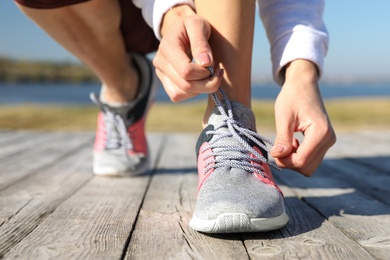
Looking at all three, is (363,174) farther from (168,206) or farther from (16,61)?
(16,61)

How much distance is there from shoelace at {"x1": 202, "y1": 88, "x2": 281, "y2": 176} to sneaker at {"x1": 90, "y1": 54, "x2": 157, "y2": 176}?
673 millimetres

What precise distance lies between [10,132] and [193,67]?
2.49 m

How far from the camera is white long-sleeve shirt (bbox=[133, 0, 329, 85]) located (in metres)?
1.21

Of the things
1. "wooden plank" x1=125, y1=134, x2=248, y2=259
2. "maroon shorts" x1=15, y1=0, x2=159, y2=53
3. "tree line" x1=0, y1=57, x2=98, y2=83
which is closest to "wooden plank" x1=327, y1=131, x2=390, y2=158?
"wooden plank" x1=125, y1=134, x2=248, y2=259

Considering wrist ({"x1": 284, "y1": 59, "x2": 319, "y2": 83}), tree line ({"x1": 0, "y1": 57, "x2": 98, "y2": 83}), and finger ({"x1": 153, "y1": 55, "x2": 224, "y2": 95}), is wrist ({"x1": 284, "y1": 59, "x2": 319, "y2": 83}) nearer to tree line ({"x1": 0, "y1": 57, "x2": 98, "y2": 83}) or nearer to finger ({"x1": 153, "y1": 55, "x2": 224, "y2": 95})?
finger ({"x1": 153, "y1": 55, "x2": 224, "y2": 95})

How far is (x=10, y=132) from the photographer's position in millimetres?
3139

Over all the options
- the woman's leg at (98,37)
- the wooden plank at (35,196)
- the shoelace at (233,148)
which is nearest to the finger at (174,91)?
the shoelace at (233,148)

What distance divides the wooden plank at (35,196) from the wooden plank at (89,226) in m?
0.03

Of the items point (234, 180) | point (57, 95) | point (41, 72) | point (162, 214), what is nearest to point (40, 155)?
point (162, 214)

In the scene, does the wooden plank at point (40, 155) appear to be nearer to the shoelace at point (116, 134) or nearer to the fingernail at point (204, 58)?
the shoelace at point (116, 134)

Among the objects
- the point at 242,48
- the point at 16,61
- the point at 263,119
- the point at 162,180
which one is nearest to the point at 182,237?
the point at 242,48

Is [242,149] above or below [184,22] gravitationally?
below

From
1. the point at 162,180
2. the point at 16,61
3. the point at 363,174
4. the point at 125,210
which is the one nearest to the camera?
the point at 125,210

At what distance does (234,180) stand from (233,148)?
0.09 meters
